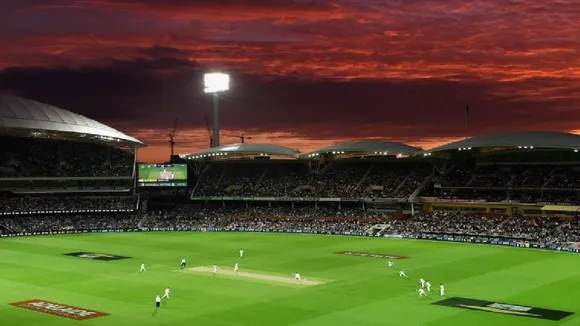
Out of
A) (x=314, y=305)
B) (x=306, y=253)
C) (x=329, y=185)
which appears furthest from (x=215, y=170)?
(x=314, y=305)

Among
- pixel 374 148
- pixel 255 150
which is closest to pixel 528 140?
pixel 374 148

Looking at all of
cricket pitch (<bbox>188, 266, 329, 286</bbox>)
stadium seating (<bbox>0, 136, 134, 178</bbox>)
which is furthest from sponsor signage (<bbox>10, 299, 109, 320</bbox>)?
stadium seating (<bbox>0, 136, 134, 178</bbox>)

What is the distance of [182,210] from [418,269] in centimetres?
5842

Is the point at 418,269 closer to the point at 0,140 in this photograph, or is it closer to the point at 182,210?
the point at 182,210

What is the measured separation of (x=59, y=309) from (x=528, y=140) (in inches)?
2074

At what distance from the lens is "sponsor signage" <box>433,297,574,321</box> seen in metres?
35.4

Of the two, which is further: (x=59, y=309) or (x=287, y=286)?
(x=287, y=286)

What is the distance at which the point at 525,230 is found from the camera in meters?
70.9

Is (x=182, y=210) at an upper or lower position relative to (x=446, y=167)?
lower

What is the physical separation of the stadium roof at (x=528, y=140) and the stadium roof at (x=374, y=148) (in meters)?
11.4

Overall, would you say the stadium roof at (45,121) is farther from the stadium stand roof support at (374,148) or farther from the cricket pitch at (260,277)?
the cricket pitch at (260,277)

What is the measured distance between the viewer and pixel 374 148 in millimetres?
87438

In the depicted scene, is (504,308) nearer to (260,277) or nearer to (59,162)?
(260,277)

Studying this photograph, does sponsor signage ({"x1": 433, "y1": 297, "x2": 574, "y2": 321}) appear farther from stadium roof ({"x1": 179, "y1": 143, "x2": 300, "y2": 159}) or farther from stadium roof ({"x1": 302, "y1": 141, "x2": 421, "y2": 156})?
stadium roof ({"x1": 179, "y1": 143, "x2": 300, "y2": 159})
